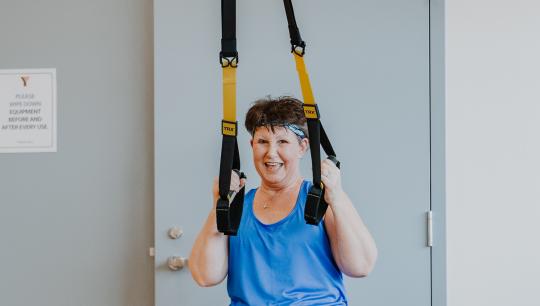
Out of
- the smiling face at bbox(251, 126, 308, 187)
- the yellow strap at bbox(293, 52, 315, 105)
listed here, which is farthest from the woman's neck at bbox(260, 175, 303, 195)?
the yellow strap at bbox(293, 52, 315, 105)

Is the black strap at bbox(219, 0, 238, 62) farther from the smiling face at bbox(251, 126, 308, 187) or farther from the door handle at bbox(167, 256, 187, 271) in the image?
the door handle at bbox(167, 256, 187, 271)

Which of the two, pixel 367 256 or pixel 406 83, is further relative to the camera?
pixel 406 83

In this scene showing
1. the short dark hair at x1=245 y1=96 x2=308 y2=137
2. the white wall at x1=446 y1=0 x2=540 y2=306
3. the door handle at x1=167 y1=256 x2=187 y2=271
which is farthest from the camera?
the white wall at x1=446 y1=0 x2=540 y2=306

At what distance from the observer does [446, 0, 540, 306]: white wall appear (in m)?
1.98

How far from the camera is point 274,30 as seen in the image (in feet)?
6.35

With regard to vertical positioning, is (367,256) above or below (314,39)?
below

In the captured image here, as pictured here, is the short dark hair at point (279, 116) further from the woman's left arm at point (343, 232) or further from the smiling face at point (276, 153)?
the woman's left arm at point (343, 232)

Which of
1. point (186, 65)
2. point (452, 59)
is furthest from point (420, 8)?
point (186, 65)

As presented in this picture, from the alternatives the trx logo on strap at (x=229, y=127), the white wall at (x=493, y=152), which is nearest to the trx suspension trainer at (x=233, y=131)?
the trx logo on strap at (x=229, y=127)

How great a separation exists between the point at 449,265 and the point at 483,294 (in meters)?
0.15

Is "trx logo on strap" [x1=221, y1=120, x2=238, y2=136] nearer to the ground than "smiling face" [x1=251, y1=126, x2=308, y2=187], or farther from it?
farther from it

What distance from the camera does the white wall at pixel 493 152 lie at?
1978 millimetres

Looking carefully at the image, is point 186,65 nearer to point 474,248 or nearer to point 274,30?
point 274,30

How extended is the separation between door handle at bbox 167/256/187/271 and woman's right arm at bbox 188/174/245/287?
554 millimetres
